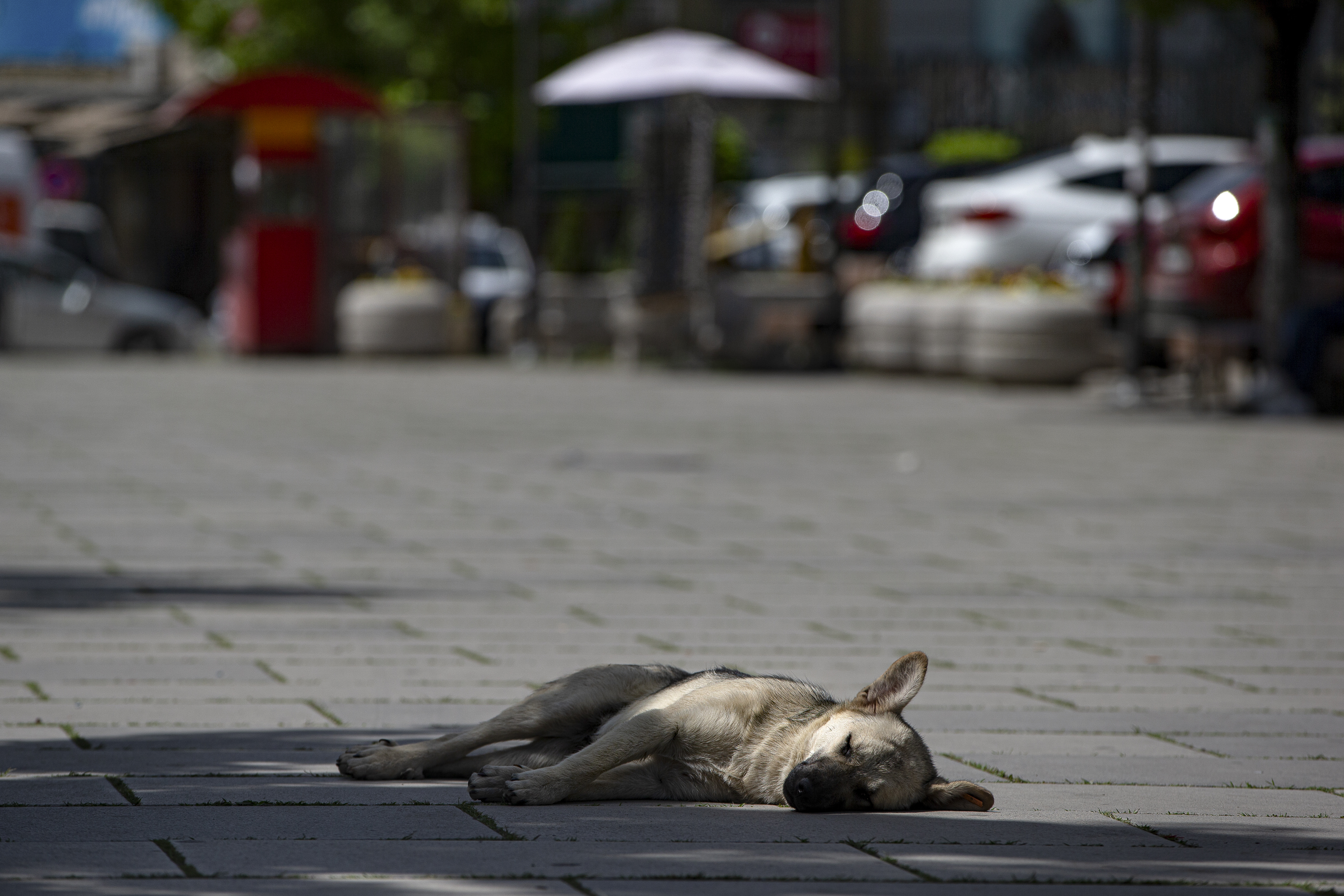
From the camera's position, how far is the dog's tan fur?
4547 mm

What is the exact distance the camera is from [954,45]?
152ft

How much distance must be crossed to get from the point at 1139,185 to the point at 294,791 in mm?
13380

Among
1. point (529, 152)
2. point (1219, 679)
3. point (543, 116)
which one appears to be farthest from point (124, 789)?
point (543, 116)

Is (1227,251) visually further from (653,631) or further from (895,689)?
(895,689)

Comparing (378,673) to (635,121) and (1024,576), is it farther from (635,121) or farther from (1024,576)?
(635,121)

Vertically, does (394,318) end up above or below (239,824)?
above

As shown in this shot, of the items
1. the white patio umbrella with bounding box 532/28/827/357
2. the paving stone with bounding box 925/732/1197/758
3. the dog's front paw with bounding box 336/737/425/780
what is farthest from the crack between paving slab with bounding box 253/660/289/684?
the white patio umbrella with bounding box 532/28/827/357

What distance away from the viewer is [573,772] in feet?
15.0

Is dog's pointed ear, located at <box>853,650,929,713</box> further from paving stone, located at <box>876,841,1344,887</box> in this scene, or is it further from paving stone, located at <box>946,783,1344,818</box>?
paving stone, located at <box>876,841,1344,887</box>

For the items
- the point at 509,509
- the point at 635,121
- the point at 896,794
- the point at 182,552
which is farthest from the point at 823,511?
the point at 635,121

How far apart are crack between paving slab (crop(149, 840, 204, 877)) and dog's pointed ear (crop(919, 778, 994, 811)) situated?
5.27ft

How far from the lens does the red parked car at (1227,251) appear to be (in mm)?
17391

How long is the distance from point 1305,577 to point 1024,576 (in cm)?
119

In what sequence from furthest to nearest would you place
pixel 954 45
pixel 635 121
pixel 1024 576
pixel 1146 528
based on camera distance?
pixel 954 45 → pixel 635 121 → pixel 1146 528 → pixel 1024 576
